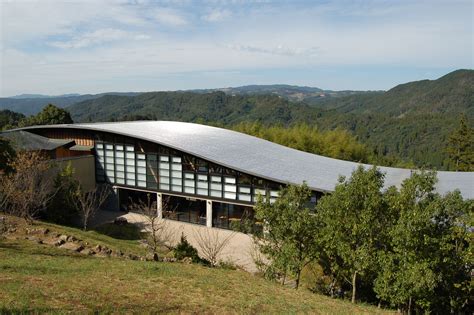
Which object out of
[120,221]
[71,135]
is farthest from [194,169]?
[71,135]

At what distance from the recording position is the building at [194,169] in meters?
22.2

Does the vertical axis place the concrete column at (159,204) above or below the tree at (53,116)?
below

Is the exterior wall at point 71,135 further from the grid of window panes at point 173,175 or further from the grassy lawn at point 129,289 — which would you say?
the grassy lawn at point 129,289

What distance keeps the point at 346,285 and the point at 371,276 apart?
370 cm

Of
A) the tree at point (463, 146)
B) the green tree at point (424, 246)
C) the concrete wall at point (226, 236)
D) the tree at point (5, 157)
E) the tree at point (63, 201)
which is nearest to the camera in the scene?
the green tree at point (424, 246)

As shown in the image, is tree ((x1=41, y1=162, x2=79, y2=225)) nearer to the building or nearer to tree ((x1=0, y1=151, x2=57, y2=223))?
tree ((x1=0, y1=151, x2=57, y2=223))

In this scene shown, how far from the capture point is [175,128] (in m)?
30.1

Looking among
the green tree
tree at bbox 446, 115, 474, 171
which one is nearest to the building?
the green tree

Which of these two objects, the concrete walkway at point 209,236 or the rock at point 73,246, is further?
the concrete walkway at point 209,236

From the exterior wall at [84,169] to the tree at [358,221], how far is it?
19011mm

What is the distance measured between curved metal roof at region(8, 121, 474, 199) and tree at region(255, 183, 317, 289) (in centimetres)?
704

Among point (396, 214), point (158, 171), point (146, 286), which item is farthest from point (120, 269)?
point (158, 171)

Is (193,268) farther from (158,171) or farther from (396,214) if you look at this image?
(158,171)

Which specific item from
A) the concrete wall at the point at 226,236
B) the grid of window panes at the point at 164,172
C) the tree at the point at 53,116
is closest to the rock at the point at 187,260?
the concrete wall at the point at 226,236
